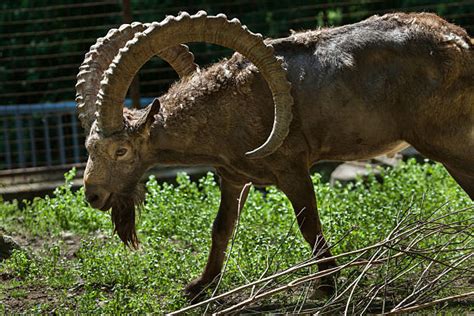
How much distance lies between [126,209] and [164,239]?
1454mm

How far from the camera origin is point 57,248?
928cm

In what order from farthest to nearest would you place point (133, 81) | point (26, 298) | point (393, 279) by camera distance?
1. point (133, 81)
2. point (26, 298)
3. point (393, 279)

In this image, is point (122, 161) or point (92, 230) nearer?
point (122, 161)

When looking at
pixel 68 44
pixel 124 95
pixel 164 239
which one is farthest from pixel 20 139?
pixel 124 95

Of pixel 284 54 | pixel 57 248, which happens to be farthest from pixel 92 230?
pixel 284 54

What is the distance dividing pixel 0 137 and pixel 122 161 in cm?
688

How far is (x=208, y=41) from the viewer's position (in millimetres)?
7922

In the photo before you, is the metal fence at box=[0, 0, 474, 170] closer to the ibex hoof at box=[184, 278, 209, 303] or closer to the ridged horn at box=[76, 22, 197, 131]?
the ridged horn at box=[76, 22, 197, 131]

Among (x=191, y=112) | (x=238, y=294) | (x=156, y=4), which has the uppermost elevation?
(x=156, y=4)

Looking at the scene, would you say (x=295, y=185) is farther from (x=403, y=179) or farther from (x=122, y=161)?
(x=403, y=179)

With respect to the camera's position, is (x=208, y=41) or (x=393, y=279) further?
(x=208, y=41)

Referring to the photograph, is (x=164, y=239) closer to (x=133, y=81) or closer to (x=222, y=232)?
(x=222, y=232)

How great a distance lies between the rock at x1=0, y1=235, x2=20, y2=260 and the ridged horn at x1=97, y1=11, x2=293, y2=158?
88.3 inches

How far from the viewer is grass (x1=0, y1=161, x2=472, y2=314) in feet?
27.8
